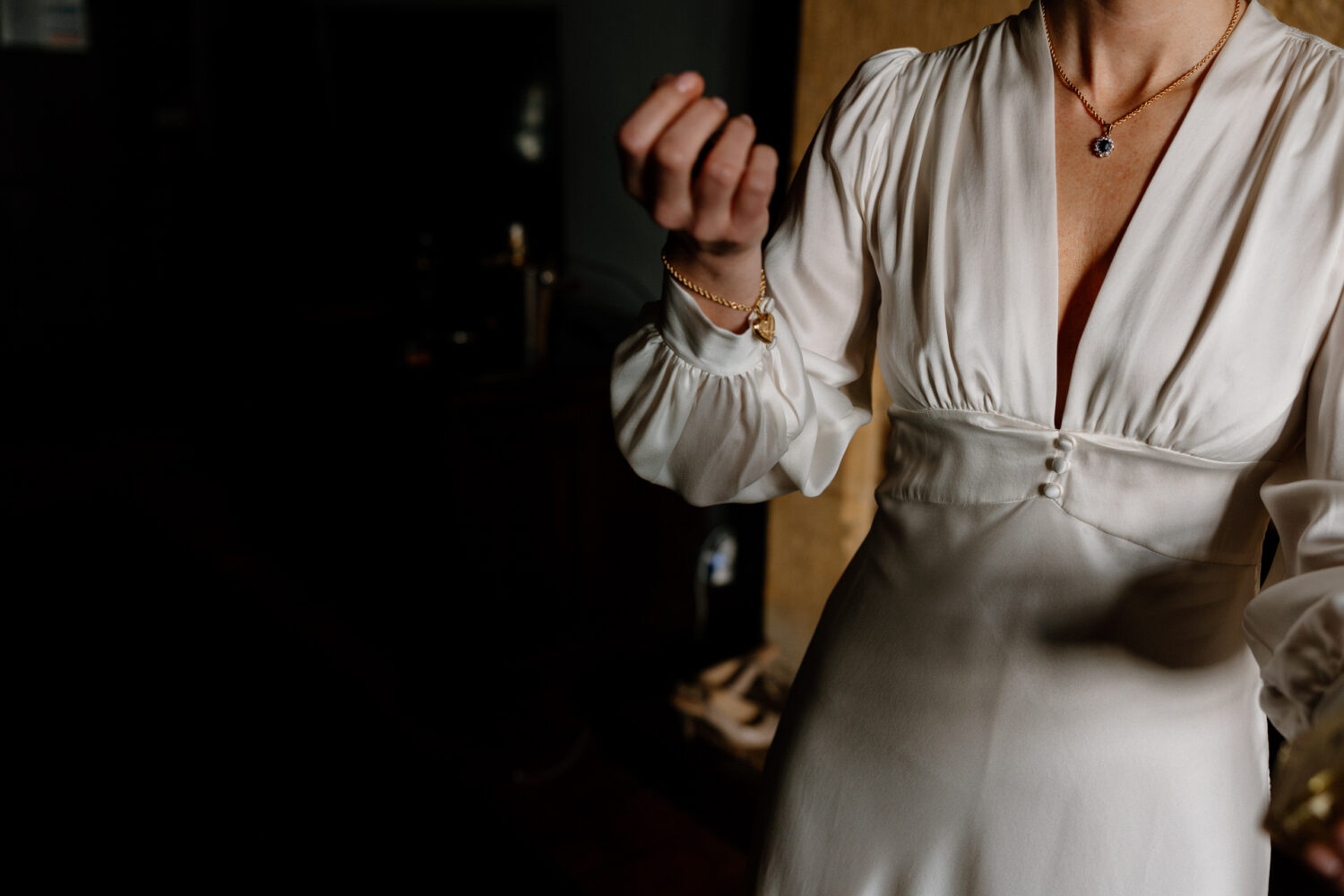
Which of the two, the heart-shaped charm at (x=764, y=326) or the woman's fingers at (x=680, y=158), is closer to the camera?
the woman's fingers at (x=680, y=158)

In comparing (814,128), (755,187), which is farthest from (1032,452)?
(814,128)

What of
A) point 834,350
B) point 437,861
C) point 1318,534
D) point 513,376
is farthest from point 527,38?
point 1318,534

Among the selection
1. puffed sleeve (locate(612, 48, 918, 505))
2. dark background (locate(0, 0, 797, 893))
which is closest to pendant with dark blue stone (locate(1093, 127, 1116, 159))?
puffed sleeve (locate(612, 48, 918, 505))

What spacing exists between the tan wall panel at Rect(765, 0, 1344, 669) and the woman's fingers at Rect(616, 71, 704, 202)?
1.01 m

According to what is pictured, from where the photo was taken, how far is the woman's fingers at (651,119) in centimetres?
57

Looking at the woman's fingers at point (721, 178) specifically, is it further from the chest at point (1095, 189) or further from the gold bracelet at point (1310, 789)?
the gold bracelet at point (1310, 789)

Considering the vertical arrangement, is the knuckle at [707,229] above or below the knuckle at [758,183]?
below

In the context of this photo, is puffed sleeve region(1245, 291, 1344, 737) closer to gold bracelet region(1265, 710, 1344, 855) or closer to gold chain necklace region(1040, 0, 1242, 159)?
gold bracelet region(1265, 710, 1344, 855)

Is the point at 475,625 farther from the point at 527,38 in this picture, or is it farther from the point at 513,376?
the point at 527,38

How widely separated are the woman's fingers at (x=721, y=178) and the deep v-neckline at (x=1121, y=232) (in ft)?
0.76

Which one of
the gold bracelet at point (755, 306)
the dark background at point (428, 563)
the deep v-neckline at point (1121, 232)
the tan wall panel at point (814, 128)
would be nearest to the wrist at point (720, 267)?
the gold bracelet at point (755, 306)

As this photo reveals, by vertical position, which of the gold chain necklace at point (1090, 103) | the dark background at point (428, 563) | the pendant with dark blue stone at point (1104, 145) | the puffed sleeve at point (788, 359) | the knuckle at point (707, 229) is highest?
the gold chain necklace at point (1090, 103)

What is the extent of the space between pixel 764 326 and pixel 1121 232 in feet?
0.81

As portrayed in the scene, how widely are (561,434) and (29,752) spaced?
1.47 metres
